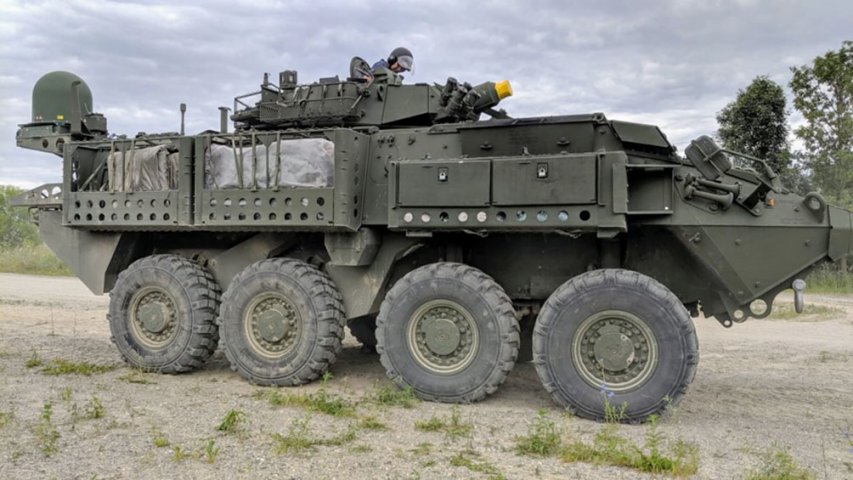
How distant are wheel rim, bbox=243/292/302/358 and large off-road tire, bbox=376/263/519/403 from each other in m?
1.00

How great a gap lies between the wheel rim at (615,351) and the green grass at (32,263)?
21297 mm

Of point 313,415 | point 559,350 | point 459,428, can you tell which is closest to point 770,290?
point 559,350

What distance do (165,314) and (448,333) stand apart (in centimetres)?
320

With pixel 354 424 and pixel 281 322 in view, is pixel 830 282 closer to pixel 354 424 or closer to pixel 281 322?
pixel 281 322

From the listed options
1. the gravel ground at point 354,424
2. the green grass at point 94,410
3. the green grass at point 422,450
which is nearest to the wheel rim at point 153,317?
the gravel ground at point 354,424

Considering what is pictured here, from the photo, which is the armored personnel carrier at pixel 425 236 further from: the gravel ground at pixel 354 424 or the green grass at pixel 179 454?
the green grass at pixel 179 454

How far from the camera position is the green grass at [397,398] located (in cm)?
603

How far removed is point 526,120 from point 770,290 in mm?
2586

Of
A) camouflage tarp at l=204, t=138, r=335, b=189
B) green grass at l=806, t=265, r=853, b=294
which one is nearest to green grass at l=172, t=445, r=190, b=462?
camouflage tarp at l=204, t=138, r=335, b=189

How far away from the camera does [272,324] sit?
676cm

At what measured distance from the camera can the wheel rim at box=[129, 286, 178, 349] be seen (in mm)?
7289

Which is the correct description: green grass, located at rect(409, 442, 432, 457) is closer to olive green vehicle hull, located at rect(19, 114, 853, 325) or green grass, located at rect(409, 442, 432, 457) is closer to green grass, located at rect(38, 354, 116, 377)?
olive green vehicle hull, located at rect(19, 114, 853, 325)

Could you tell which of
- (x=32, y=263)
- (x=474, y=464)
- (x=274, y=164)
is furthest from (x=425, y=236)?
(x=32, y=263)

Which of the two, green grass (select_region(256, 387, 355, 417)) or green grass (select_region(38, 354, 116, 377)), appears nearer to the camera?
green grass (select_region(256, 387, 355, 417))
